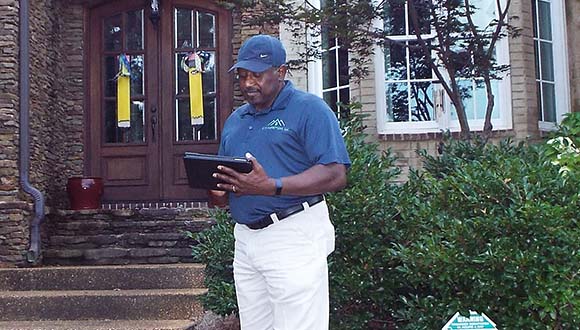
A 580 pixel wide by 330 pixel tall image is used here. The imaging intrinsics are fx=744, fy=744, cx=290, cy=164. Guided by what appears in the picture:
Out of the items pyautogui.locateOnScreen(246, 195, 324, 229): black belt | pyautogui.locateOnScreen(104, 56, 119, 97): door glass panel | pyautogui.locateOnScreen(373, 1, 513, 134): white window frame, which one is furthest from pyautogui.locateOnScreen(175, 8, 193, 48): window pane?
pyautogui.locateOnScreen(246, 195, 324, 229): black belt

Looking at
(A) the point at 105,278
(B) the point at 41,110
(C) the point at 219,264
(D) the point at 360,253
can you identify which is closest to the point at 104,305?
(A) the point at 105,278

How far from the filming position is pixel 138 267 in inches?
250

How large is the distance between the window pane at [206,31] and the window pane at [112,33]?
97 centimetres

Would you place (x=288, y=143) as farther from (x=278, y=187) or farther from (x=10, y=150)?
(x=10, y=150)

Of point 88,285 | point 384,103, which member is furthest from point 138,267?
point 384,103

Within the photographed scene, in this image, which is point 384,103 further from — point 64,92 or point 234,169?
point 234,169

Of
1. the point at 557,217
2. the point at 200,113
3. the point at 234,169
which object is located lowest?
the point at 557,217

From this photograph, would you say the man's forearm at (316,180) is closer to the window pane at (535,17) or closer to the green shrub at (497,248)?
the green shrub at (497,248)

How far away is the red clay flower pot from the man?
5.14 metres

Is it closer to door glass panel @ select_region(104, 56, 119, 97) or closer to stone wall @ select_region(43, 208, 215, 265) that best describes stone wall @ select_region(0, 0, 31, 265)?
stone wall @ select_region(43, 208, 215, 265)

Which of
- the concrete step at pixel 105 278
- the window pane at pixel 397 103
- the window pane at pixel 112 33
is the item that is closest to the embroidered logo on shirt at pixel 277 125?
the concrete step at pixel 105 278

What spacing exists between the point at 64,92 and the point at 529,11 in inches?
206

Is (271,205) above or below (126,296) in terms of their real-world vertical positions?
above

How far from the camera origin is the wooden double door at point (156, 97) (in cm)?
846
